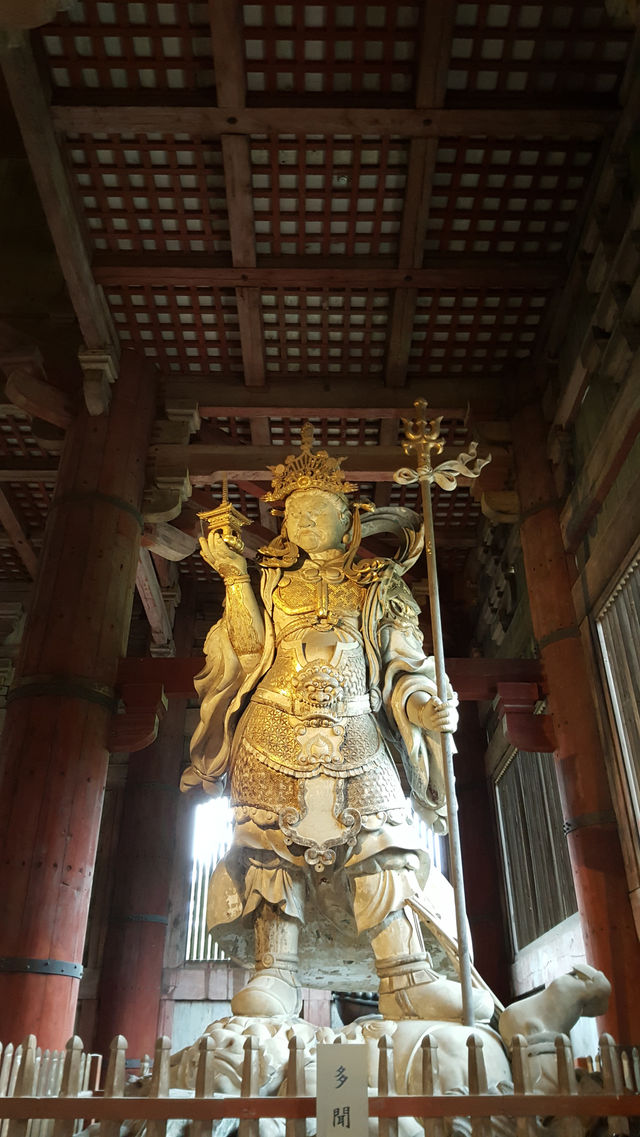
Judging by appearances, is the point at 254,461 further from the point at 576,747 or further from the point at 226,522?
the point at 576,747

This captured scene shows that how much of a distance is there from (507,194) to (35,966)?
4942 mm

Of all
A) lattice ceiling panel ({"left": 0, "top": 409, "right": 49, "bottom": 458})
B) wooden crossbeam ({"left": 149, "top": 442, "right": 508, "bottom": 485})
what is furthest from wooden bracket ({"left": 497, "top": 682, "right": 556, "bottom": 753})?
lattice ceiling panel ({"left": 0, "top": 409, "right": 49, "bottom": 458})

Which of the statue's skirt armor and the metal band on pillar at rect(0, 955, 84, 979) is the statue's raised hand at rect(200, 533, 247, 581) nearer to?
the statue's skirt armor

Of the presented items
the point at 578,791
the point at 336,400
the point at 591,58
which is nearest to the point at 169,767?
the point at 336,400

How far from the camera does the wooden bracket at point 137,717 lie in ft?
16.8

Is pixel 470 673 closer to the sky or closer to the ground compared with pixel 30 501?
closer to the ground

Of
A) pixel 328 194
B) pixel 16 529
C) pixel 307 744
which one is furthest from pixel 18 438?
pixel 307 744

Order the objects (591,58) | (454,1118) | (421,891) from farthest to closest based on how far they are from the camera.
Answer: (591,58), (421,891), (454,1118)

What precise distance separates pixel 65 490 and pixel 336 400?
6.50 ft

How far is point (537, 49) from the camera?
462cm

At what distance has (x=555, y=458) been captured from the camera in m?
5.80

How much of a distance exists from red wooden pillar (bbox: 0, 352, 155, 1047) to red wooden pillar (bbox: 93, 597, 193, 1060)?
3464 millimetres

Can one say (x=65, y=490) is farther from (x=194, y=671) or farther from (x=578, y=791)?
(x=578, y=791)

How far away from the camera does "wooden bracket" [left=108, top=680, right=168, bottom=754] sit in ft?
16.8
